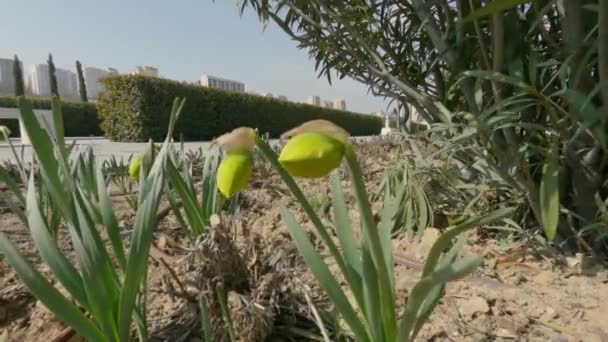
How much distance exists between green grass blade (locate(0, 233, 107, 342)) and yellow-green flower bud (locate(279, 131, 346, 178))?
0.34 m

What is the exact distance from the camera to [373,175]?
6.54 ft

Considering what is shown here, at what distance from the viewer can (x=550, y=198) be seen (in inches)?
25.7

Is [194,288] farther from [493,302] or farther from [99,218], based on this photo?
[493,302]

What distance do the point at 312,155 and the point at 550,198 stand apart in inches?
20.5

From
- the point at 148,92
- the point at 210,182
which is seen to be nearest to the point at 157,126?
the point at 148,92

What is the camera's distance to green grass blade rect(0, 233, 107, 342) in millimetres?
442

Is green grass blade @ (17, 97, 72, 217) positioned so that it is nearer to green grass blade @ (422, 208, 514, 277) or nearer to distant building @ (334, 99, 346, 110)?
green grass blade @ (422, 208, 514, 277)

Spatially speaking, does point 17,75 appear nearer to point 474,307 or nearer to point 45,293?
point 45,293

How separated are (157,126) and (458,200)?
802cm

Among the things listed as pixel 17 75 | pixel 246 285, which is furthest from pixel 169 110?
pixel 17 75

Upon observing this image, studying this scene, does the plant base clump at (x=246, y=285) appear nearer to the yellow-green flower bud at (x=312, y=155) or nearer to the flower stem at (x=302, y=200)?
the flower stem at (x=302, y=200)

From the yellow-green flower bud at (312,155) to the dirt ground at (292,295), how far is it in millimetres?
302

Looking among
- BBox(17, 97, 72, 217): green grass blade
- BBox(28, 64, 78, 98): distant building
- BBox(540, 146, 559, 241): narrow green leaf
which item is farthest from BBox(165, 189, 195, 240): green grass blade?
BBox(28, 64, 78, 98): distant building

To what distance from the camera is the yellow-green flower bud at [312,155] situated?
0.34m
